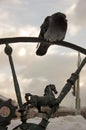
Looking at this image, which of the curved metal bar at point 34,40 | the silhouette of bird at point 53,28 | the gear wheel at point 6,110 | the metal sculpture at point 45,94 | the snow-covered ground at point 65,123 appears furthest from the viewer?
the snow-covered ground at point 65,123

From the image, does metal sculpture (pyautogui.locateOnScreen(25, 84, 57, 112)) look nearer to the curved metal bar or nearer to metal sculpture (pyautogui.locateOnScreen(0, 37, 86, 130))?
metal sculpture (pyautogui.locateOnScreen(0, 37, 86, 130))

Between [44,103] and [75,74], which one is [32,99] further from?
[75,74]

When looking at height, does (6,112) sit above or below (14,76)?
below

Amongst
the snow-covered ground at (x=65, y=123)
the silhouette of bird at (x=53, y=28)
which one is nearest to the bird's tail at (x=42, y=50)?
the silhouette of bird at (x=53, y=28)

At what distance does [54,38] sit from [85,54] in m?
0.79

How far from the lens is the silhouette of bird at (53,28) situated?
5930mm

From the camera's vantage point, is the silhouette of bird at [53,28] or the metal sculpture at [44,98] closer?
the metal sculpture at [44,98]

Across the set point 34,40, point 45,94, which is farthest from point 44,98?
point 34,40

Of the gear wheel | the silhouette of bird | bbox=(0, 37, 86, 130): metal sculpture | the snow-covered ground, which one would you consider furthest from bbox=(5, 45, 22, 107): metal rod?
the snow-covered ground

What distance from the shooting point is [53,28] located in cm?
651

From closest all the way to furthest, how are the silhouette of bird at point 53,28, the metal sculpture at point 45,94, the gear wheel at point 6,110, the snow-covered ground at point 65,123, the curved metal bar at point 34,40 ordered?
the gear wheel at point 6,110, the metal sculpture at point 45,94, the curved metal bar at point 34,40, the silhouette of bird at point 53,28, the snow-covered ground at point 65,123

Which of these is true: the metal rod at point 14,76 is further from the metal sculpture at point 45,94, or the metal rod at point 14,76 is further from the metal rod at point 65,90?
the metal rod at point 65,90

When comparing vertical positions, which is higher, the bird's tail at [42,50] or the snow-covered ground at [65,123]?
the bird's tail at [42,50]

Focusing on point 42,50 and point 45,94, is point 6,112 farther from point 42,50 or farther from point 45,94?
point 42,50
